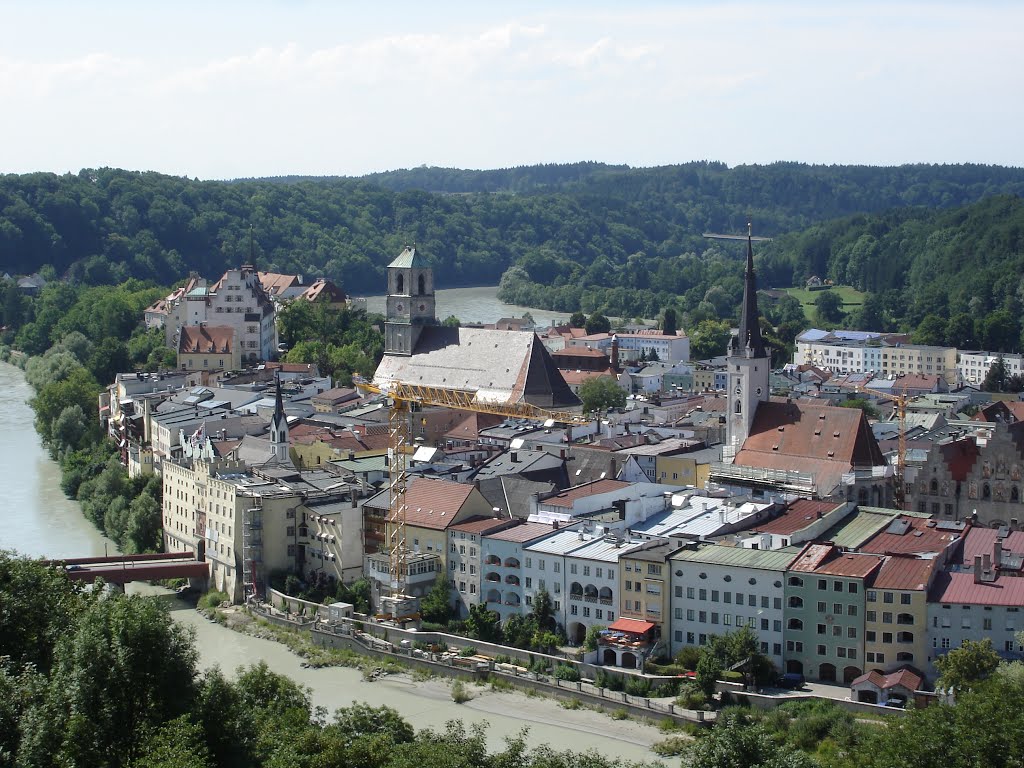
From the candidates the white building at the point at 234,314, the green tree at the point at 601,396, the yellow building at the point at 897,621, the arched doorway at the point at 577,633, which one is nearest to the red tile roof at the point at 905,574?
the yellow building at the point at 897,621

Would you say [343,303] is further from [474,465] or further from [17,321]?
[474,465]

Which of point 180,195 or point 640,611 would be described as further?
point 180,195

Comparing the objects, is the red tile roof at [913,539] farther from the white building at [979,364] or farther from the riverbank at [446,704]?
the white building at [979,364]

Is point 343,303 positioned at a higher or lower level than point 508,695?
higher

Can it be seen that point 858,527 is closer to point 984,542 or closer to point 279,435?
point 984,542

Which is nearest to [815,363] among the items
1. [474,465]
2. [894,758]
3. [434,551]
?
[474,465]

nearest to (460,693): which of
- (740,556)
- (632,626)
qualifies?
(632,626)

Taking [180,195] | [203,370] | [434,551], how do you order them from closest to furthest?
[434,551], [203,370], [180,195]

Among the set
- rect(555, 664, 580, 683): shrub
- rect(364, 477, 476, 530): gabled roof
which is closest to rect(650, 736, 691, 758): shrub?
rect(555, 664, 580, 683): shrub
